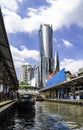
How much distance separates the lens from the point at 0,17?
18.4m

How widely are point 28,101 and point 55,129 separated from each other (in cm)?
1928

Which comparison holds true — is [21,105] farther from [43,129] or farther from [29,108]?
[43,129]

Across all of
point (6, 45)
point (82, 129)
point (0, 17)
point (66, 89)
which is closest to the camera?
point (0, 17)

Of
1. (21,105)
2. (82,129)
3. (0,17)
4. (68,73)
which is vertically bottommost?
(82,129)

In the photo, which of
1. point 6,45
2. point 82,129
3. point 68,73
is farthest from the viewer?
point 68,73

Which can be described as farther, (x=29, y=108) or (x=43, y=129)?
(x=29, y=108)

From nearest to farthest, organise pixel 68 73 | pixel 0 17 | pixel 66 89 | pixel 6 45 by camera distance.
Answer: pixel 0 17
pixel 6 45
pixel 66 89
pixel 68 73

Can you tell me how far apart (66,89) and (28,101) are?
255 feet

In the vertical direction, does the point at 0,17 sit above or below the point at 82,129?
above

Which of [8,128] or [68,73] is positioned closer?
[8,128]

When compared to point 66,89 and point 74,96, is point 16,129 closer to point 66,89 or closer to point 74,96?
point 74,96

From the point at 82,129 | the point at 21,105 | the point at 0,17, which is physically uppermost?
the point at 0,17

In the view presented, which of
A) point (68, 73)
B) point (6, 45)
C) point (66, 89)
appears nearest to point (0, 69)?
point (6, 45)

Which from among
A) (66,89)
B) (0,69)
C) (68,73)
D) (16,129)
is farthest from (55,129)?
(68,73)
